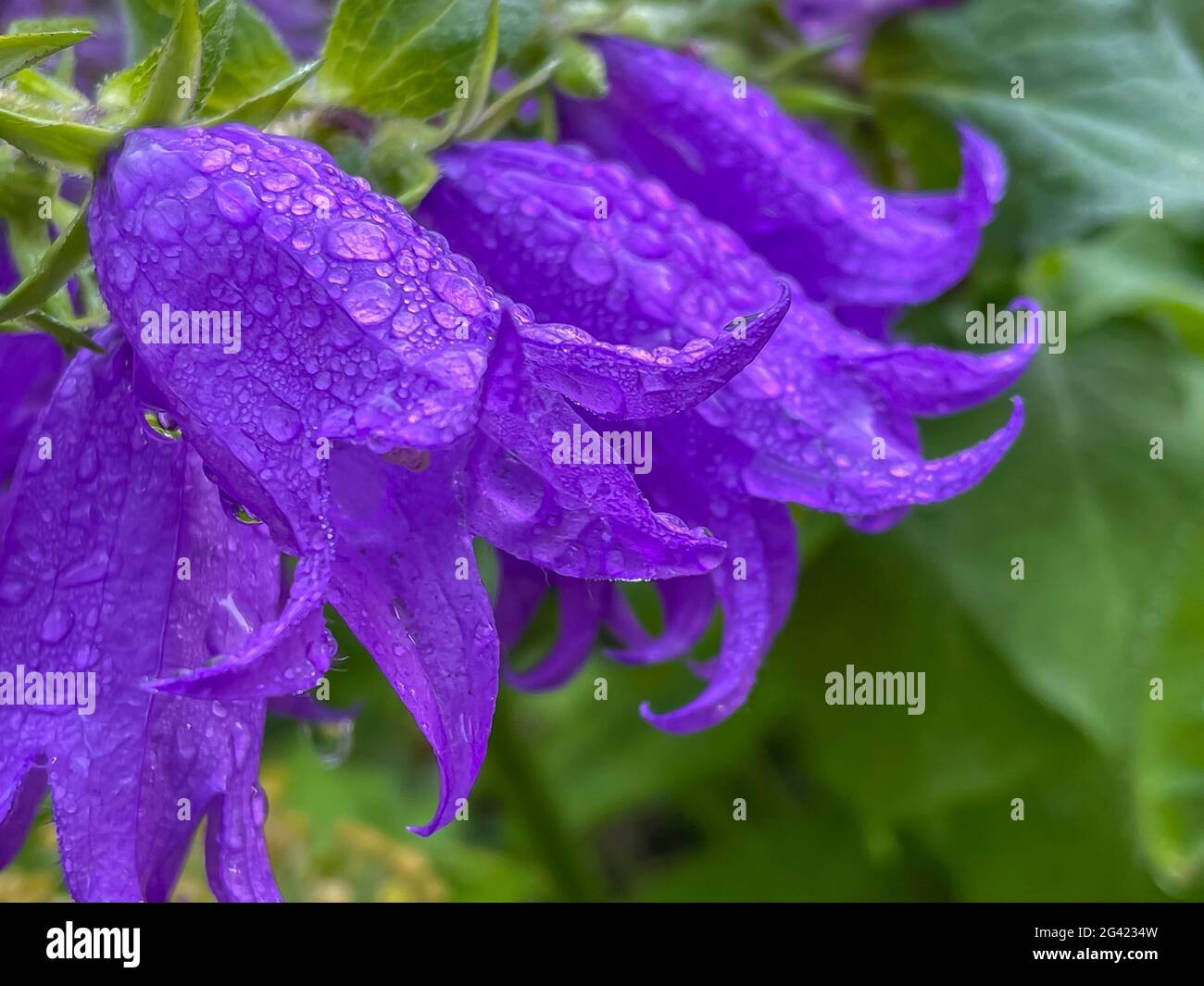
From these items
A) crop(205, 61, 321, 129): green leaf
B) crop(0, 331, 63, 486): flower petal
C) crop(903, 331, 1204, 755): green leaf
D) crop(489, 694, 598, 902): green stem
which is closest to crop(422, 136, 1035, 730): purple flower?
crop(205, 61, 321, 129): green leaf

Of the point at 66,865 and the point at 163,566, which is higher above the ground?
the point at 163,566

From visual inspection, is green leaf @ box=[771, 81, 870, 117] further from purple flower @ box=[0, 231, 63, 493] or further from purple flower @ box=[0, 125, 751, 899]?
purple flower @ box=[0, 231, 63, 493]

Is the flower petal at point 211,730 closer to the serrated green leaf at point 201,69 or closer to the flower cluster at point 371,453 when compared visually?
the flower cluster at point 371,453
